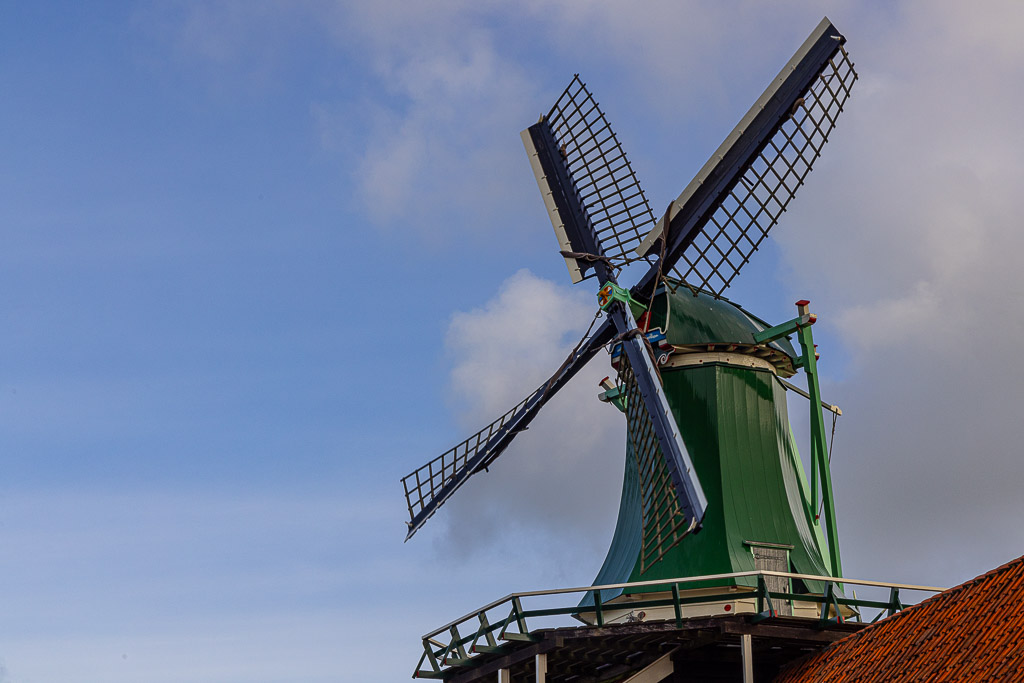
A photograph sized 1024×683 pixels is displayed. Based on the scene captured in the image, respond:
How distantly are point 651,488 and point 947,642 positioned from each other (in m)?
5.27

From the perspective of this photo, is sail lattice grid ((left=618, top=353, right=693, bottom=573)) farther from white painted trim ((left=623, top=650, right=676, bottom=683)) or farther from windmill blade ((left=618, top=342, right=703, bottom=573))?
white painted trim ((left=623, top=650, right=676, bottom=683))

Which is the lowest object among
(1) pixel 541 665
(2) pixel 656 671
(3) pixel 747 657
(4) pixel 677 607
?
(3) pixel 747 657

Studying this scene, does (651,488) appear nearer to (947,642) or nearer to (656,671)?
(656,671)

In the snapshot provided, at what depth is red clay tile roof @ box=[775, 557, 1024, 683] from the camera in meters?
13.0

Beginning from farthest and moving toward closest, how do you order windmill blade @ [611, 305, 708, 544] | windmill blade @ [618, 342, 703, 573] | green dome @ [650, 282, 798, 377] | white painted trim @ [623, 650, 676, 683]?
green dome @ [650, 282, 798, 377]
windmill blade @ [618, 342, 703, 573]
windmill blade @ [611, 305, 708, 544]
white painted trim @ [623, 650, 676, 683]

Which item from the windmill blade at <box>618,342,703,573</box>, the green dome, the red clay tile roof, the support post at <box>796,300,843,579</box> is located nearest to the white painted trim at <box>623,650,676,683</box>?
the windmill blade at <box>618,342,703,573</box>

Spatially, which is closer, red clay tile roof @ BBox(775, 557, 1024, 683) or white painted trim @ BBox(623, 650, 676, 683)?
red clay tile roof @ BBox(775, 557, 1024, 683)

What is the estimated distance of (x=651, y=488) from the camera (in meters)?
18.4

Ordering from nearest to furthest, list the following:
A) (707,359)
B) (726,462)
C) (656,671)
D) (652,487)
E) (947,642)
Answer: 1. (947,642)
2. (656,671)
3. (652,487)
4. (726,462)
5. (707,359)

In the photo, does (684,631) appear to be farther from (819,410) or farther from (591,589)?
(819,410)

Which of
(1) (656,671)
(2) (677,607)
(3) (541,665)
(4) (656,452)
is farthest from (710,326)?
(3) (541,665)

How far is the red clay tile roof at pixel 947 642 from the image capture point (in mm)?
12977

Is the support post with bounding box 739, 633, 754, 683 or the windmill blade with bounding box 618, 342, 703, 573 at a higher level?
the windmill blade with bounding box 618, 342, 703, 573

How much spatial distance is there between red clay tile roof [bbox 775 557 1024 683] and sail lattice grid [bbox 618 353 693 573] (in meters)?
2.46
